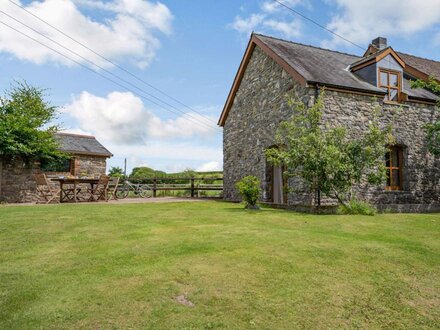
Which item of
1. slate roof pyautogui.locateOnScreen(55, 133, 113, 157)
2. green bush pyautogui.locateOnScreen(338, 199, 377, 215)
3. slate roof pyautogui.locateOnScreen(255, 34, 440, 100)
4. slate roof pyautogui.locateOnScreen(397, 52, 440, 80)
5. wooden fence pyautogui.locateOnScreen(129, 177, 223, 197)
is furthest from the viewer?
slate roof pyautogui.locateOnScreen(55, 133, 113, 157)

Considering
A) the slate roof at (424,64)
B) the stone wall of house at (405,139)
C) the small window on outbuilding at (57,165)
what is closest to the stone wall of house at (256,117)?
the stone wall of house at (405,139)

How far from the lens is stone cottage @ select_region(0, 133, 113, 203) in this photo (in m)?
16.1

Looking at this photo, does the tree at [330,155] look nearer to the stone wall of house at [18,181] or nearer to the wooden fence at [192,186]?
the wooden fence at [192,186]

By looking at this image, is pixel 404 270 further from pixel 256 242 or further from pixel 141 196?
pixel 141 196

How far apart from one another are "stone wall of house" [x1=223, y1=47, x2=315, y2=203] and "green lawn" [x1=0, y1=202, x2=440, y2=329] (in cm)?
Result: 674

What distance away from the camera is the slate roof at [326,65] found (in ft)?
39.1

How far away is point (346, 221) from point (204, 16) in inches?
231

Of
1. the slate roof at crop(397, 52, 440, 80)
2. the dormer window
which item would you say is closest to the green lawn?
the dormer window

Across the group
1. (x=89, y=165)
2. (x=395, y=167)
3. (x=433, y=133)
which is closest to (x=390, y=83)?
(x=433, y=133)

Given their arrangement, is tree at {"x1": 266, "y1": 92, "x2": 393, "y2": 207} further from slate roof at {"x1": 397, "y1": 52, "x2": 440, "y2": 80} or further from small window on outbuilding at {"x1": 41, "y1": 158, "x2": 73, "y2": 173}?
small window on outbuilding at {"x1": 41, "y1": 158, "x2": 73, "y2": 173}

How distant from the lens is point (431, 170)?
13688mm

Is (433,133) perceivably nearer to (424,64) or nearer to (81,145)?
(424,64)

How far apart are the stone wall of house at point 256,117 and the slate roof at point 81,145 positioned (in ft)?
27.0

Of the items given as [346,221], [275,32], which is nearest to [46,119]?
[275,32]
